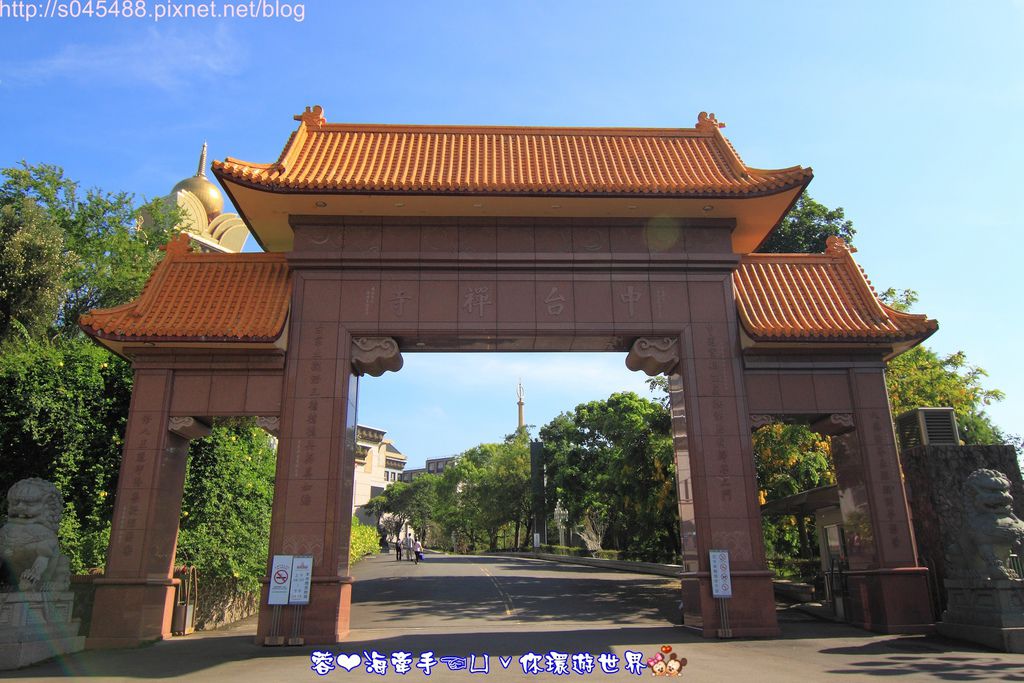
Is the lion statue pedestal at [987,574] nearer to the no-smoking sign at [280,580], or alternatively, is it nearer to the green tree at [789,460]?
the green tree at [789,460]

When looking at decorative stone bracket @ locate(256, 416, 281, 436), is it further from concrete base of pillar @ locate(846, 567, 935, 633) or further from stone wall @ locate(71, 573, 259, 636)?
concrete base of pillar @ locate(846, 567, 935, 633)

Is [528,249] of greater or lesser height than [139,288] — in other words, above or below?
below

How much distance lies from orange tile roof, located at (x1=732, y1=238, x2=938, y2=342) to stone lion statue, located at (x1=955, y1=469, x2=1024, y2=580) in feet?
8.77

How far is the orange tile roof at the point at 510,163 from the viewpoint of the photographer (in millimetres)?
10695

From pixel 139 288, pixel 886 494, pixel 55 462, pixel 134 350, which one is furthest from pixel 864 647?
pixel 139 288

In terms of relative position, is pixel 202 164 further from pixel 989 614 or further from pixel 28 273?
pixel 989 614

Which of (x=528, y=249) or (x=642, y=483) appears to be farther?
(x=642, y=483)

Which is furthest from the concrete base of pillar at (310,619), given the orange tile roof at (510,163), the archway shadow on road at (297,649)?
the orange tile roof at (510,163)

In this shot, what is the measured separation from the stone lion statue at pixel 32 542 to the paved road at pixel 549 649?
1.07 meters

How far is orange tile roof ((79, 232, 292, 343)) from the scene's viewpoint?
10.2 m

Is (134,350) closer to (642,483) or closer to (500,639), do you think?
(500,639)

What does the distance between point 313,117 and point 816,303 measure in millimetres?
10439

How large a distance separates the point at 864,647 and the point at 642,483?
13.1 meters

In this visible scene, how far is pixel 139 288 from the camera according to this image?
1684 cm
